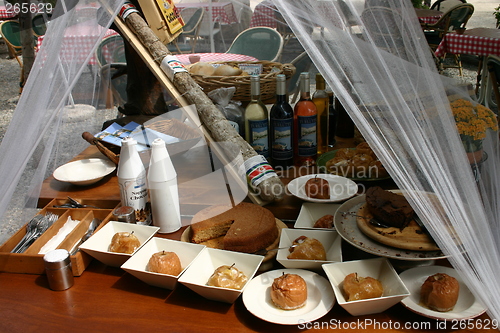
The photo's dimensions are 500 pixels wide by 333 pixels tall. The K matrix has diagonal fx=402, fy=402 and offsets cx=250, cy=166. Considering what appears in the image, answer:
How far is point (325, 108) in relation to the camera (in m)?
1.68

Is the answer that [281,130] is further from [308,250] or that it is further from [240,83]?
[308,250]

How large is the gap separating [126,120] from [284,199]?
3.11 feet

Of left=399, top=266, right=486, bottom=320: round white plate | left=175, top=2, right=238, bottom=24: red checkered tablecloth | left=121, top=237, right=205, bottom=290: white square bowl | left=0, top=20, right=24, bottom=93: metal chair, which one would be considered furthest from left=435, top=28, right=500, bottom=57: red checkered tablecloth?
left=0, top=20, right=24, bottom=93: metal chair

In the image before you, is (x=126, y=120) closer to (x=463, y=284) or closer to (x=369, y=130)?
(x=369, y=130)

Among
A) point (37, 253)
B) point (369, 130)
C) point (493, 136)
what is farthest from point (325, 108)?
point (37, 253)

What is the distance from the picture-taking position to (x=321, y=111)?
66.0 inches

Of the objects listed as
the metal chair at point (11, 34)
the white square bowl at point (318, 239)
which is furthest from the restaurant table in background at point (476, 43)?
the metal chair at point (11, 34)

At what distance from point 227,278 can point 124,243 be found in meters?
0.33

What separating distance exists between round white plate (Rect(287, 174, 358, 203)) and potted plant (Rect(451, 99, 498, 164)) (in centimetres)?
37

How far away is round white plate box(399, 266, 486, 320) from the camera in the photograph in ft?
2.81

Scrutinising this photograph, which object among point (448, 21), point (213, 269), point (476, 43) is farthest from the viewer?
point (448, 21)

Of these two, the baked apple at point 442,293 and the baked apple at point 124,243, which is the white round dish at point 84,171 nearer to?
the baked apple at point 124,243

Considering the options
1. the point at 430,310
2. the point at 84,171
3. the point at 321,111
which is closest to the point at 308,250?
the point at 430,310

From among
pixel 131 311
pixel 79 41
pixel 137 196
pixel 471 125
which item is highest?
pixel 79 41
